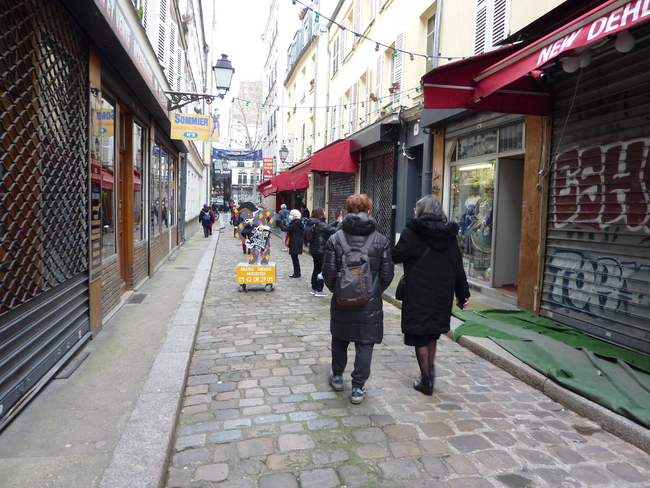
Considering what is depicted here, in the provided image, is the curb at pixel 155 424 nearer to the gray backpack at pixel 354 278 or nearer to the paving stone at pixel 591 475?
the gray backpack at pixel 354 278

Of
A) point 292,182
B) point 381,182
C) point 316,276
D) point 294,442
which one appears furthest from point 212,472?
point 292,182

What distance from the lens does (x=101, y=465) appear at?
281 cm

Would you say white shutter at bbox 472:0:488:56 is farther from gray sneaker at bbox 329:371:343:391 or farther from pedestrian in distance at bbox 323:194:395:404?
gray sneaker at bbox 329:371:343:391

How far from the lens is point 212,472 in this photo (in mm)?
2941

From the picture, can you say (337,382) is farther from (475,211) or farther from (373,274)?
(475,211)

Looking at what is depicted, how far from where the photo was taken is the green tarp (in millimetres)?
3922

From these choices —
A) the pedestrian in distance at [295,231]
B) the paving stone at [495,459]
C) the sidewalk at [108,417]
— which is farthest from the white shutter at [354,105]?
the paving stone at [495,459]

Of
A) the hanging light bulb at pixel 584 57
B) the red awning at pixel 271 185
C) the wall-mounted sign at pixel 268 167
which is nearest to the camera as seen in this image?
the hanging light bulb at pixel 584 57

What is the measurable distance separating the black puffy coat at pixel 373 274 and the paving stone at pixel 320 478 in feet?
4.03

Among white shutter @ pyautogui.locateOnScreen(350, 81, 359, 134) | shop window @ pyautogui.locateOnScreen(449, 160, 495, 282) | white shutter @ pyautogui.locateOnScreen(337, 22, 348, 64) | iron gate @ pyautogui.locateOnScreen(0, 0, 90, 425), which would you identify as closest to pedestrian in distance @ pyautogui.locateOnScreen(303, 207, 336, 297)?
shop window @ pyautogui.locateOnScreen(449, 160, 495, 282)

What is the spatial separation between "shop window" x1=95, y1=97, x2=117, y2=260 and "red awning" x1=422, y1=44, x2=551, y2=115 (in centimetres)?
412

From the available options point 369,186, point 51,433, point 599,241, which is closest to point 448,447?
point 51,433

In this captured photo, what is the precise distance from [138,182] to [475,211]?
6.40 m

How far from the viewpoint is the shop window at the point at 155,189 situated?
10711mm
